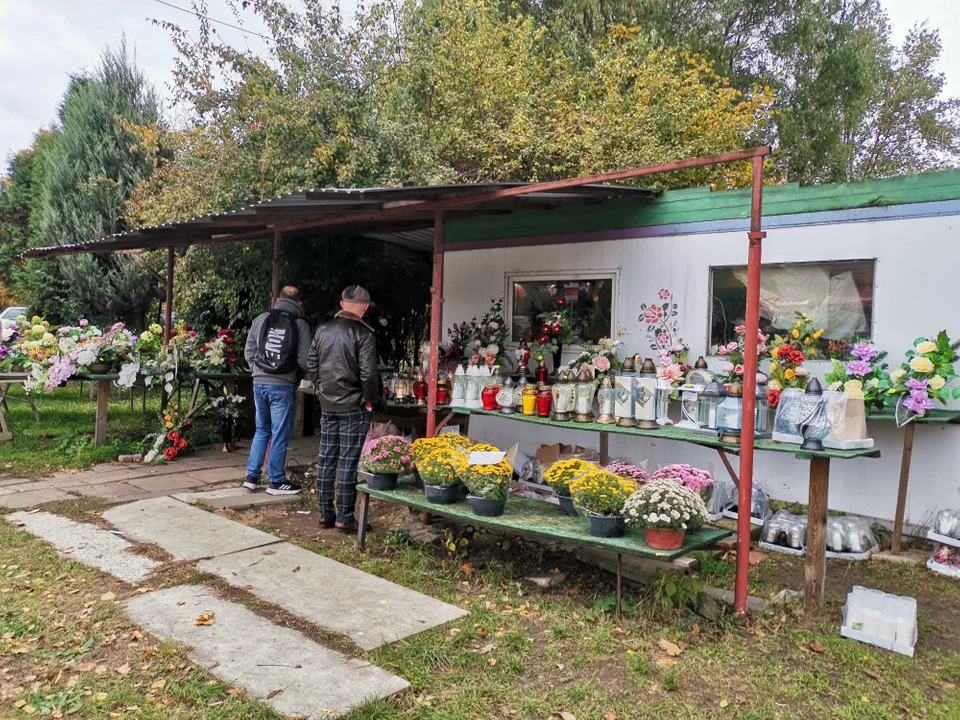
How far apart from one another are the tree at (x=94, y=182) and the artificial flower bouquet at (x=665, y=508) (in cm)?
1471

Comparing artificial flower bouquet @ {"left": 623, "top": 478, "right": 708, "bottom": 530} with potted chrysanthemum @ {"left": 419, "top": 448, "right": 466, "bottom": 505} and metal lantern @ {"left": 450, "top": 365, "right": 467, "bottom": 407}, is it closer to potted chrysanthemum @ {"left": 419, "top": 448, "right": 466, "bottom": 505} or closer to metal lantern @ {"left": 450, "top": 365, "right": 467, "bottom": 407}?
potted chrysanthemum @ {"left": 419, "top": 448, "right": 466, "bottom": 505}

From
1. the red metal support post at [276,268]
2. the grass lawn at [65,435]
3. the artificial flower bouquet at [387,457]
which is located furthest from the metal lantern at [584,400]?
the grass lawn at [65,435]

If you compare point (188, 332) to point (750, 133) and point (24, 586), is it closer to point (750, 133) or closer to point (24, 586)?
point (24, 586)

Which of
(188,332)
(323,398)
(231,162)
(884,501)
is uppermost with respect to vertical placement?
(231,162)

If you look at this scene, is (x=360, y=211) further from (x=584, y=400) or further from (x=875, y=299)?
(x=875, y=299)

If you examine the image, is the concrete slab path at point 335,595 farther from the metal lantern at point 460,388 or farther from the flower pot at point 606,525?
the metal lantern at point 460,388

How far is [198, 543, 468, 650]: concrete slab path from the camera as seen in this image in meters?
3.70

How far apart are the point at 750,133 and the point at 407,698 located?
16695mm

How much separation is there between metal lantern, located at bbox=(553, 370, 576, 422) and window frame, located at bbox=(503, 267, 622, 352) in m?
1.68

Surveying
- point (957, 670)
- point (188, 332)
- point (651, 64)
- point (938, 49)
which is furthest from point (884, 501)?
point (938, 49)

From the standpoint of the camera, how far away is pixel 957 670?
3.38 metres

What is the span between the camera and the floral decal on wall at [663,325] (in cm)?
620

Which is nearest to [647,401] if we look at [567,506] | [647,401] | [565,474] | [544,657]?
[647,401]

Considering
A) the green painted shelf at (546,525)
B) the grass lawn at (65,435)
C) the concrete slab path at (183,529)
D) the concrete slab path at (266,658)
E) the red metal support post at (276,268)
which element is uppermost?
the red metal support post at (276,268)
